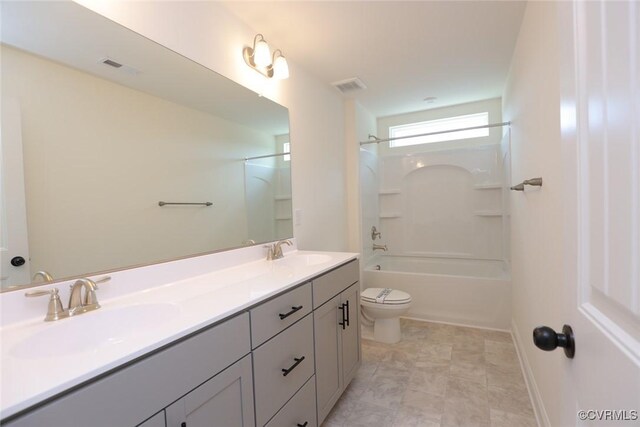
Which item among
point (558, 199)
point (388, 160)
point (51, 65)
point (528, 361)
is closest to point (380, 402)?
point (528, 361)

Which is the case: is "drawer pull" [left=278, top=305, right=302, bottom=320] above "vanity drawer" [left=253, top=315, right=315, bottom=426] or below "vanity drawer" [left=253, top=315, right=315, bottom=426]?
above

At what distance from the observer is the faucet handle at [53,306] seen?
892 mm

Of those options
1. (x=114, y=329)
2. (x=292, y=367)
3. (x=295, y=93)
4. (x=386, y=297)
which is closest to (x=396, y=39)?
(x=295, y=93)

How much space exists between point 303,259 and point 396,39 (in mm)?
1690

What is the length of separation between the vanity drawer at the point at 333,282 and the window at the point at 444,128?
7.77 ft

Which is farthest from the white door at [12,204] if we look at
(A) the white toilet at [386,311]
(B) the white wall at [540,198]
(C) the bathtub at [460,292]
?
(C) the bathtub at [460,292]

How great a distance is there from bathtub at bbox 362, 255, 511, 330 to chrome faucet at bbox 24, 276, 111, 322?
2.61 meters

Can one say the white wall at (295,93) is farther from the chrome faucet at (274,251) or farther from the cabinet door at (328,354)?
the cabinet door at (328,354)

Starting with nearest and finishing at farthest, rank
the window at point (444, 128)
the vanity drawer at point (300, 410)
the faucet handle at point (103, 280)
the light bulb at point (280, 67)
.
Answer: the faucet handle at point (103, 280) < the vanity drawer at point (300, 410) < the light bulb at point (280, 67) < the window at point (444, 128)

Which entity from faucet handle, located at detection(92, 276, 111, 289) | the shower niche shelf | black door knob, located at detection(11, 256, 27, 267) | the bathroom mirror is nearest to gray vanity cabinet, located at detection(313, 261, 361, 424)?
the bathroom mirror

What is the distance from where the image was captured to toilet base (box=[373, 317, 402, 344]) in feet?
8.39

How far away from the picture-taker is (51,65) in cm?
99

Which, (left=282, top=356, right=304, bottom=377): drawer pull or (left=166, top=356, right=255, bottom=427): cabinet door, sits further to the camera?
(left=282, top=356, right=304, bottom=377): drawer pull

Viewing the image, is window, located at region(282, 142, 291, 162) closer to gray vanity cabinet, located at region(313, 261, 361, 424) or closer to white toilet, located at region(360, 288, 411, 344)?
gray vanity cabinet, located at region(313, 261, 361, 424)
